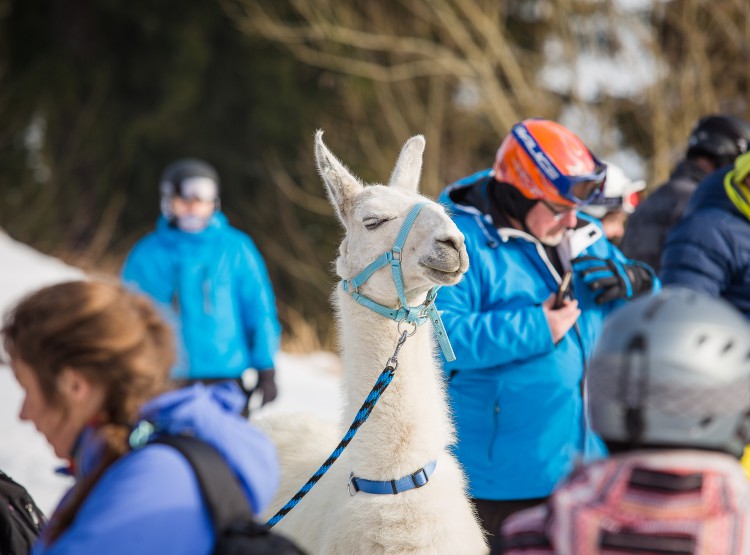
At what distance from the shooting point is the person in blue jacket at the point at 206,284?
6020 millimetres

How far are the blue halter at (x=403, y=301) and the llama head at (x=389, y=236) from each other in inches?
0.6

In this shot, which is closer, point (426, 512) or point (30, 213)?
point (426, 512)

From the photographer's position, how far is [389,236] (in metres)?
3.18

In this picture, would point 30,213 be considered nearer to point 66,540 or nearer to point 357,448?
point 357,448

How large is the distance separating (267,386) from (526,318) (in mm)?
2912

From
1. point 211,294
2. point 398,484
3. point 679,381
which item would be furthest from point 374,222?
point 211,294

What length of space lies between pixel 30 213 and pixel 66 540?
49.5 ft

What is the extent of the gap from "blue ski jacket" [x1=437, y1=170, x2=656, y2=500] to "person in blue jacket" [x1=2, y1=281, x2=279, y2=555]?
5.18 feet

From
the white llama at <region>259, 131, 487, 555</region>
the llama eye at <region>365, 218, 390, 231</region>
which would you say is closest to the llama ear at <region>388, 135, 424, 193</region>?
the white llama at <region>259, 131, 487, 555</region>

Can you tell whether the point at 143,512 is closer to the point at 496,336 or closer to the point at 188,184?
the point at 496,336

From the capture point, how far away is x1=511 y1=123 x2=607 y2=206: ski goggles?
3.44 m

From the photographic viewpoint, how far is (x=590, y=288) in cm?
343

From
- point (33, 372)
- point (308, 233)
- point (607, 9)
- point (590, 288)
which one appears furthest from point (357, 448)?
point (308, 233)

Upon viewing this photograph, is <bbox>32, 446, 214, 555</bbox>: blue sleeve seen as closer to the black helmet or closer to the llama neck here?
the llama neck
